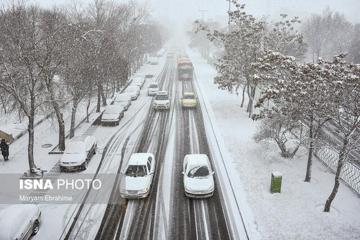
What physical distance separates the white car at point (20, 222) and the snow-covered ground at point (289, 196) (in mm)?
9912

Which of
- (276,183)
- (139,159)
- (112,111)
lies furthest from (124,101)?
(276,183)

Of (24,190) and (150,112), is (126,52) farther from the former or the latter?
(24,190)

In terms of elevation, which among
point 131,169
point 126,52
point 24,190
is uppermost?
point 126,52

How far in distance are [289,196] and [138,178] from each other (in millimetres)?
8024

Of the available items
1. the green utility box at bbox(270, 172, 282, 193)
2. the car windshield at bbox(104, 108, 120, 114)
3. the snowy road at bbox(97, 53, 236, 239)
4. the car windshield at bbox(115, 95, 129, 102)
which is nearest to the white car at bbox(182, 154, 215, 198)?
the snowy road at bbox(97, 53, 236, 239)

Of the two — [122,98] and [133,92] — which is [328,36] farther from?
[122,98]

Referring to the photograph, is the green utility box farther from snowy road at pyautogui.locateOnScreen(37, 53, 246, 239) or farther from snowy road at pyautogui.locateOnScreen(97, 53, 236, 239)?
snowy road at pyautogui.locateOnScreen(97, 53, 236, 239)

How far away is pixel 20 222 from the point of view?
14.4m

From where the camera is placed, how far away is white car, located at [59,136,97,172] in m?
21.3

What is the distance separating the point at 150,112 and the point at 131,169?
52.8 ft

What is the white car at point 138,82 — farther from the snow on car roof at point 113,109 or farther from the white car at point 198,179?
the white car at point 198,179

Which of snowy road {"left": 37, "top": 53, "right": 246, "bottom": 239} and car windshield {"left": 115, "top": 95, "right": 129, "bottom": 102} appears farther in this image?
car windshield {"left": 115, "top": 95, "right": 129, "bottom": 102}

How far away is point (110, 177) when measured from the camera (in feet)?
69.0

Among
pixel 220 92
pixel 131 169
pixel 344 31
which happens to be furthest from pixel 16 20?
pixel 344 31
